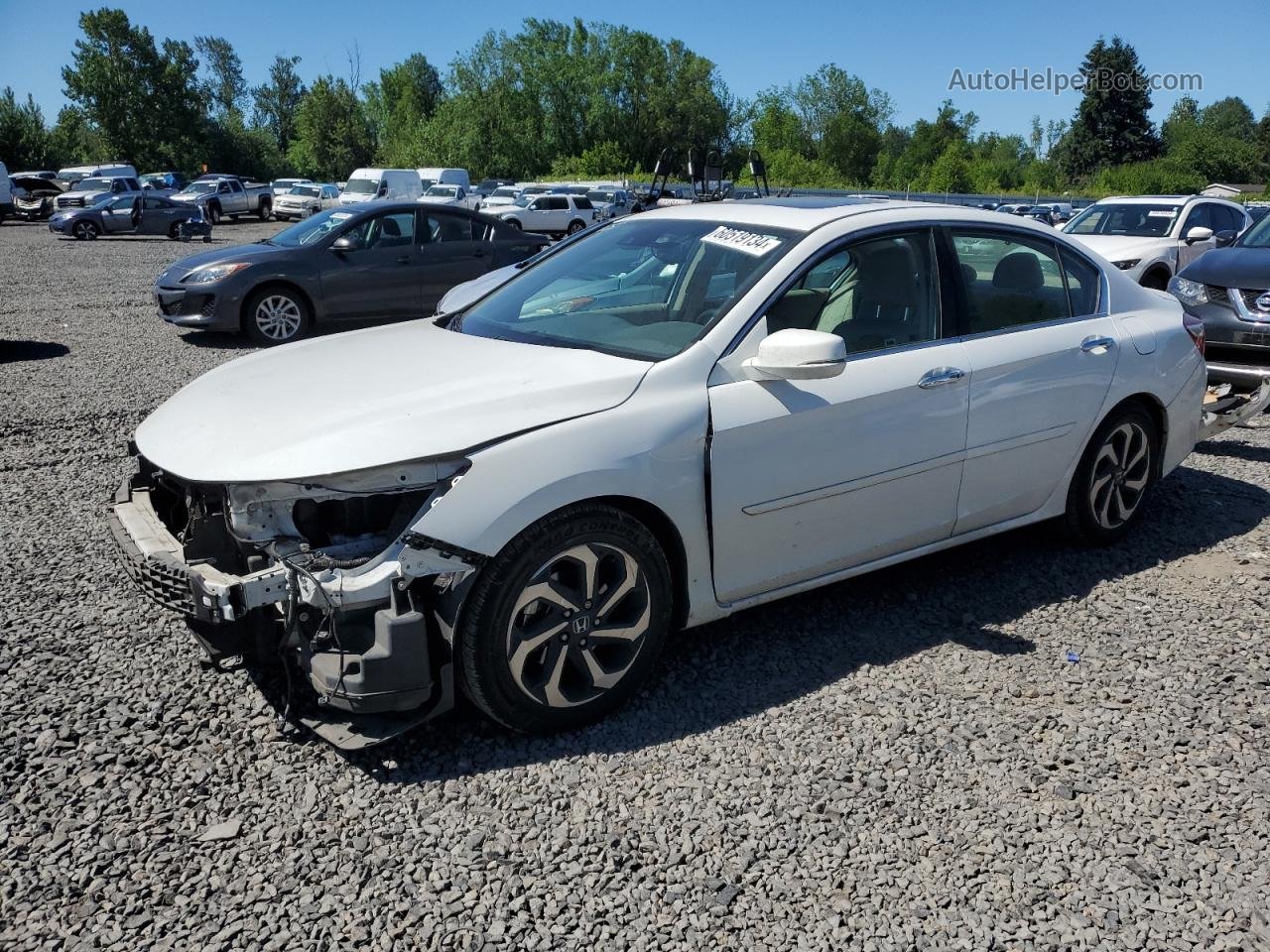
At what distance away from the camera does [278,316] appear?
11.4 metres

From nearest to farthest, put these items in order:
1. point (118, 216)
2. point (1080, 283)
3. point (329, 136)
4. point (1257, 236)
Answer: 1. point (1080, 283)
2. point (1257, 236)
3. point (118, 216)
4. point (329, 136)

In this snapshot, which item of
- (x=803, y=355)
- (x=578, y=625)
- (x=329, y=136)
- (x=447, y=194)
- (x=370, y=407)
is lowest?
(x=578, y=625)

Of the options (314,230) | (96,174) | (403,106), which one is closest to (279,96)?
(403,106)

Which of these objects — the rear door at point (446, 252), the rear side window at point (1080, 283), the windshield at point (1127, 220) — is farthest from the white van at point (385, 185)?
the rear side window at point (1080, 283)

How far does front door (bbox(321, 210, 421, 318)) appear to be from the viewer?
37.9ft

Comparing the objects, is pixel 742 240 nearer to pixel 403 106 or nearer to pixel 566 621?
pixel 566 621

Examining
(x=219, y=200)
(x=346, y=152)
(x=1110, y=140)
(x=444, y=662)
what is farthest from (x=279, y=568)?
(x=1110, y=140)

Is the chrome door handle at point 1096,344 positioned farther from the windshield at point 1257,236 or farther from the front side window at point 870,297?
the windshield at point 1257,236

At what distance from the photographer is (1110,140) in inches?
3447

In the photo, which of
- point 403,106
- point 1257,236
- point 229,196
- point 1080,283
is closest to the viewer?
point 1080,283

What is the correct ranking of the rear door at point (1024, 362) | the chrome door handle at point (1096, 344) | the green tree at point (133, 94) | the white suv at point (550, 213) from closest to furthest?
the rear door at point (1024, 362), the chrome door handle at point (1096, 344), the white suv at point (550, 213), the green tree at point (133, 94)

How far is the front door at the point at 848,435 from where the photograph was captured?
352 centimetres

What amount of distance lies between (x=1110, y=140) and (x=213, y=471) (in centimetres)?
9832

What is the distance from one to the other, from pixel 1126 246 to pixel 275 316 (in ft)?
31.8
